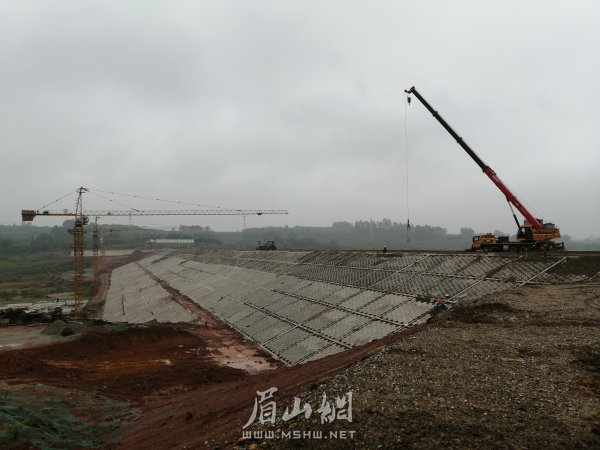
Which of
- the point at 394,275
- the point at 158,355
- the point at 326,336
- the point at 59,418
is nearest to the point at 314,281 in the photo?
the point at 394,275

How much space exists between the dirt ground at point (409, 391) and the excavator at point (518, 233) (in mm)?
12484

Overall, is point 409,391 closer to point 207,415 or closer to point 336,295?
point 207,415

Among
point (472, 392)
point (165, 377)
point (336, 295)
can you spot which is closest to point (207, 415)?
point (472, 392)

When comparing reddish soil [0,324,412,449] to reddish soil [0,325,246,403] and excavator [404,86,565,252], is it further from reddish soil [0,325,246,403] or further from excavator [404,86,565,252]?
excavator [404,86,565,252]

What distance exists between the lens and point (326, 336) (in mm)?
23844

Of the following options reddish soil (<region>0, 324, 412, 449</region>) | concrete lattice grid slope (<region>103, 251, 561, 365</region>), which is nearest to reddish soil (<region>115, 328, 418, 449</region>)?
reddish soil (<region>0, 324, 412, 449</region>)

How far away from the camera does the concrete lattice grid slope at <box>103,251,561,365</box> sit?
23.6 metres

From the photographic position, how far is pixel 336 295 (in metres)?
30.8

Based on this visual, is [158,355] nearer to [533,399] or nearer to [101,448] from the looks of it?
[101,448]

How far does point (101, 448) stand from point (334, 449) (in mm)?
9751

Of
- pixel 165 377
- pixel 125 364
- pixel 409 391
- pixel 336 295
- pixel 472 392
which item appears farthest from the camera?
pixel 336 295

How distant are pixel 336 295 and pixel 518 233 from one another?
18.9 m

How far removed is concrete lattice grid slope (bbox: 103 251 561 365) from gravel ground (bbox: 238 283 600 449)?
333 inches

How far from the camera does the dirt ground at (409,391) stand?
7719 mm
